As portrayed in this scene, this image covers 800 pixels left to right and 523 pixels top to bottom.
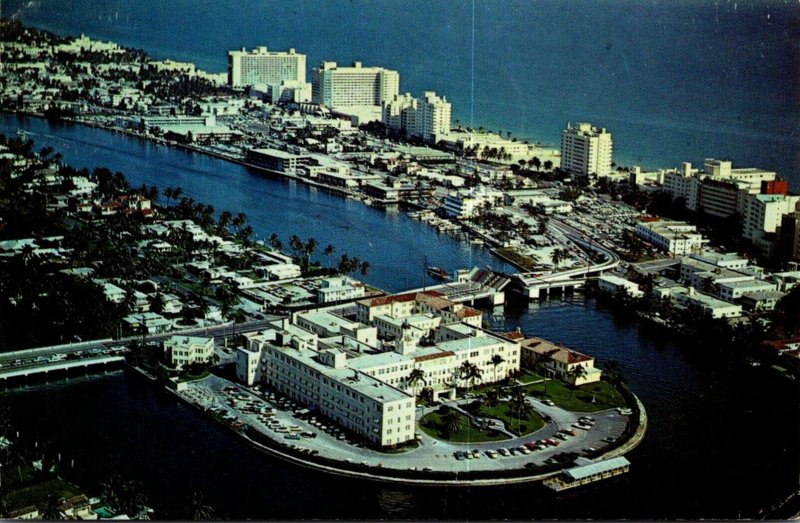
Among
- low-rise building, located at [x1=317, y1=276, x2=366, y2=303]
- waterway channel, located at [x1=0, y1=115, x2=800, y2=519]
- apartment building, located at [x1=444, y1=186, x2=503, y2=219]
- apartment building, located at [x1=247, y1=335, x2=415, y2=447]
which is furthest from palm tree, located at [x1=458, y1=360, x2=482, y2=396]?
apartment building, located at [x1=444, y1=186, x2=503, y2=219]

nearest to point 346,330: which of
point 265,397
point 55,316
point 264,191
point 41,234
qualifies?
point 265,397

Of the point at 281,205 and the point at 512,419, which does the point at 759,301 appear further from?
the point at 281,205

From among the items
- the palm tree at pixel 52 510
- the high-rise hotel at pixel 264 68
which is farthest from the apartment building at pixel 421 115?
the palm tree at pixel 52 510

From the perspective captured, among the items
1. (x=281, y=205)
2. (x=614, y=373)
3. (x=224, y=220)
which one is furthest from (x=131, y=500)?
(x=281, y=205)

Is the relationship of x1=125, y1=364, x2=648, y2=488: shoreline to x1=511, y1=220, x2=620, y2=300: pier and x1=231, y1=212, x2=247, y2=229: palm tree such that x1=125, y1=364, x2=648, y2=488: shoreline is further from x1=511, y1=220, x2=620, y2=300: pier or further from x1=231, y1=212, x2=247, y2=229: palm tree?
x1=231, y1=212, x2=247, y2=229: palm tree

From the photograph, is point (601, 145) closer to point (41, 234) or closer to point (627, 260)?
point (627, 260)

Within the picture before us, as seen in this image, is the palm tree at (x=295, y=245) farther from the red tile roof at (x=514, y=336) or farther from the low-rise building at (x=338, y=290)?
the red tile roof at (x=514, y=336)
